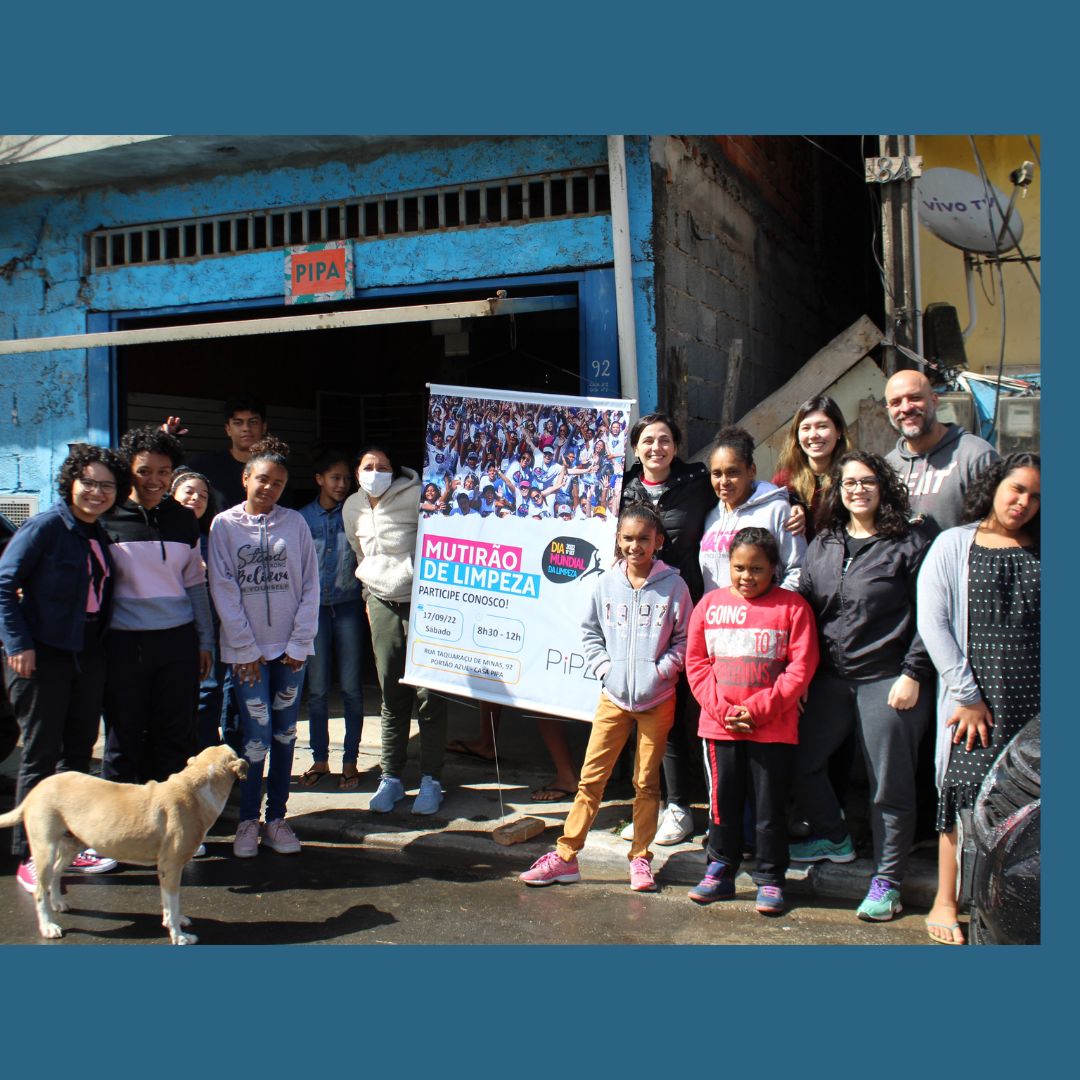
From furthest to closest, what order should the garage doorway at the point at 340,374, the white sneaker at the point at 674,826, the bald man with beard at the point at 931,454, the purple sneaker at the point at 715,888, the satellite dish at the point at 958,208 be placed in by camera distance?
the garage doorway at the point at 340,374 < the satellite dish at the point at 958,208 < the white sneaker at the point at 674,826 < the bald man with beard at the point at 931,454 < the purple sneaker at the point at 715,888

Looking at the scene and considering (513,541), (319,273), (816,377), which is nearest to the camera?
(513,541)

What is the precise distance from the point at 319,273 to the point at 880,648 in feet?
15.3

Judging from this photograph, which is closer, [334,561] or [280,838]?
[280,838]

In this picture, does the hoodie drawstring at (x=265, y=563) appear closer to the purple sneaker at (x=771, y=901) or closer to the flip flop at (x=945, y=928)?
the purple sneaker at (x=771, y=901)

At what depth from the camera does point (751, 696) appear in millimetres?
4324

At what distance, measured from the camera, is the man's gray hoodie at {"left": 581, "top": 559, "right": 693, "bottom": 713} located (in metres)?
4.58

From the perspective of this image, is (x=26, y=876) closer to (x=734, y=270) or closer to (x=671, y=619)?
(x=671, y=619)

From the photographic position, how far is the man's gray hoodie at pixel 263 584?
494 cm

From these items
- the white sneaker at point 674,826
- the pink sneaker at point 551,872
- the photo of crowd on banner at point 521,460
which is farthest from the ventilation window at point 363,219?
the pink sneaker at point 551,872

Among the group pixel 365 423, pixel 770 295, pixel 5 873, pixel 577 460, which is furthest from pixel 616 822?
pixel 365 423

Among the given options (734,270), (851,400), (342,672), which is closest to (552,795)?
(342,672)

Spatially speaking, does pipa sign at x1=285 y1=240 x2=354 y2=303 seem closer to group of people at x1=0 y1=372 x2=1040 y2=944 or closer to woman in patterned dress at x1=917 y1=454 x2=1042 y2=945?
group of people at x1=0 y1=372 x2=1040 y2=944

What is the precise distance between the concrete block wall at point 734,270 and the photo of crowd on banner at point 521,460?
121 centimetres

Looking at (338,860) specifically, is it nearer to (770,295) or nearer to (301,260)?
(301,260)
